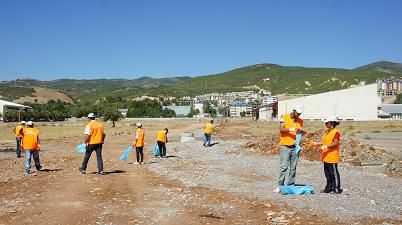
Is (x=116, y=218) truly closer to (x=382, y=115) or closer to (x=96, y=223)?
(x=96, y=223)

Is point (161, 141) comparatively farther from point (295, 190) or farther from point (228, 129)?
point (228, 129)

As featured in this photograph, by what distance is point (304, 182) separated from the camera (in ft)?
44.6

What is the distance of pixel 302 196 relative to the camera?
10977 mm

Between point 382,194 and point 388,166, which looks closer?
point 382,194

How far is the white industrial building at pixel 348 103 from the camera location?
347 feet

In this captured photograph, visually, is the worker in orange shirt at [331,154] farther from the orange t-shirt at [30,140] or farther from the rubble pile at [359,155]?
the orange t-shirt at [30,140]

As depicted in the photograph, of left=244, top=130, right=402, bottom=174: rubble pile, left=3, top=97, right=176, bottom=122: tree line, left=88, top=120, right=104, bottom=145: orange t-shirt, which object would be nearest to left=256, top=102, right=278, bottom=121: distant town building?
left=3, top=97, right=176, bottom=122: tree line

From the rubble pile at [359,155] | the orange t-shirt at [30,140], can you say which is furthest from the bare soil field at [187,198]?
the rubble pile at [359,155]

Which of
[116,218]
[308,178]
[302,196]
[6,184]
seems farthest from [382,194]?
[6,184]

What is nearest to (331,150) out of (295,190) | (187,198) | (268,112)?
(295,190)

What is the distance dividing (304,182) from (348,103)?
9725 centimetres

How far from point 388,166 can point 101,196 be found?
10.7 m

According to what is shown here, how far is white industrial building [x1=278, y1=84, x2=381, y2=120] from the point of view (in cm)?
10575

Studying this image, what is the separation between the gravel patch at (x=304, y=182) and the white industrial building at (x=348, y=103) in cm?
8799
